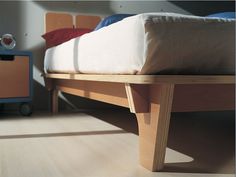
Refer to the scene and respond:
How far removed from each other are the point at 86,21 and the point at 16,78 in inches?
33.1

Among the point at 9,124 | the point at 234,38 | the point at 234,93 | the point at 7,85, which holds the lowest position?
the point at 9,124

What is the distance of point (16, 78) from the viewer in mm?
2107

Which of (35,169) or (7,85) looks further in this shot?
(7,85)

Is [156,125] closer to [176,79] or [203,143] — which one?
[176,79]

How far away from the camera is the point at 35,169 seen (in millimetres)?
920

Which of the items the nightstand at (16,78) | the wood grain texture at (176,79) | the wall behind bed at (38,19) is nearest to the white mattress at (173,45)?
the wood grain texture at (176,79)

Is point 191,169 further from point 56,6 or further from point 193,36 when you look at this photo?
point 56,6

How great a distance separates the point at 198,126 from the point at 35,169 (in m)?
1.09

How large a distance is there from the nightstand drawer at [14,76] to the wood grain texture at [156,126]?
1.39m

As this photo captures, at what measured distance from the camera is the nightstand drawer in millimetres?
2062

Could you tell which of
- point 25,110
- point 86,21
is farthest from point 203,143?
point 86,21

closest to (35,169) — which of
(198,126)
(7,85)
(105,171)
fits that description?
(105,171)

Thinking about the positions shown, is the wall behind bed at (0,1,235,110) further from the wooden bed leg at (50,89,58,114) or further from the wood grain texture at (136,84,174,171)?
the wood grain texture at (136,84,174,171)

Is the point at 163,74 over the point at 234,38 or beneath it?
beneath
